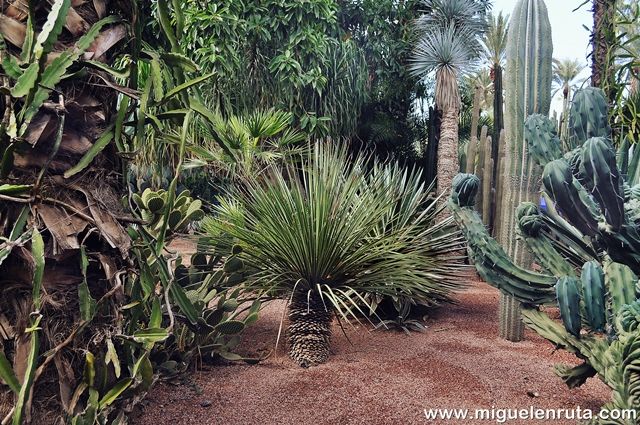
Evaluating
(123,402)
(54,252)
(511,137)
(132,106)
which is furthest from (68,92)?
(511,137)

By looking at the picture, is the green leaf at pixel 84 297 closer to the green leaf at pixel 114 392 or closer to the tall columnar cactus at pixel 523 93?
the green leaf at pixel 114 392

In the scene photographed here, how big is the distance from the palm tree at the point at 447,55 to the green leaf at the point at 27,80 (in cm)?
904

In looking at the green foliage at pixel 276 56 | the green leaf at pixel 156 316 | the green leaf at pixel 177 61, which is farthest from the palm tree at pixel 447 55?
the green leaf at pixel 156 316

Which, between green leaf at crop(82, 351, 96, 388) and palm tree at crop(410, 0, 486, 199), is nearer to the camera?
green leaf at crop(82, 351, 96, 388)

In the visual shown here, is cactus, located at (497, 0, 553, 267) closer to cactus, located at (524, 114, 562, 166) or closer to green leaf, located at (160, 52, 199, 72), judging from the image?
cactus, located at (524, 114, 562, 166)

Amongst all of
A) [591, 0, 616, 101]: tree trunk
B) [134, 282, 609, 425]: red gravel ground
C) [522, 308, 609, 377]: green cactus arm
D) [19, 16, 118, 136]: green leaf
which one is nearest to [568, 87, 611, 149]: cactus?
[522, 308, 609, 377]: green cactus arm

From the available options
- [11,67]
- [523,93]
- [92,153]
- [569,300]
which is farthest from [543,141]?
[11,67]

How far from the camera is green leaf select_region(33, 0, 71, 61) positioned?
5.47 feet

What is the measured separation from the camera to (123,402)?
212cm

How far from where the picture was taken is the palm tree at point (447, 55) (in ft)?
35.4

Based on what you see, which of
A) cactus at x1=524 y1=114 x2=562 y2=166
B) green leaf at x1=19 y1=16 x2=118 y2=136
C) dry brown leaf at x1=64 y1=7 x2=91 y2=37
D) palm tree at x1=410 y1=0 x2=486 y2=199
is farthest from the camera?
palm tree at x1=410 y1=0 x2=486 y2=199

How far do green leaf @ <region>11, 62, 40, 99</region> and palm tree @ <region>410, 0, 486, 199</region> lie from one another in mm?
9036

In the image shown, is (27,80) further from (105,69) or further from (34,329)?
(34,329)

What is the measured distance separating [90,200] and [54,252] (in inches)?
9.3
